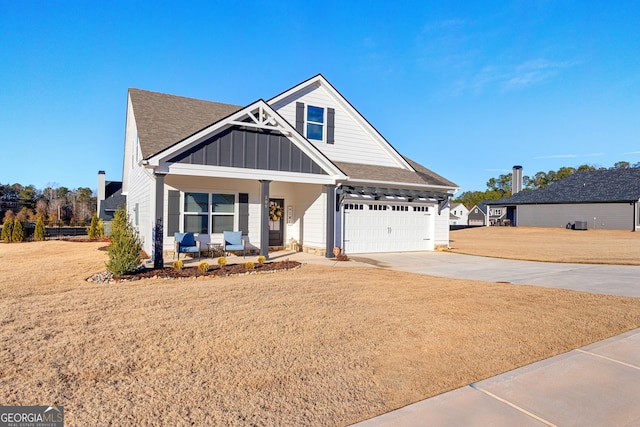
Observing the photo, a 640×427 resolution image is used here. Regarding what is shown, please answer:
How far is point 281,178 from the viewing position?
509 inches

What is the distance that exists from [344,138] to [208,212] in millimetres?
6970

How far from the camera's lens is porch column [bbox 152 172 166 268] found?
34.0 ft

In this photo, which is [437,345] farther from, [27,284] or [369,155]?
[369,155]

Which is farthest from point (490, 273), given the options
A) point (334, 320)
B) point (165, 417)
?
point (165, 417)

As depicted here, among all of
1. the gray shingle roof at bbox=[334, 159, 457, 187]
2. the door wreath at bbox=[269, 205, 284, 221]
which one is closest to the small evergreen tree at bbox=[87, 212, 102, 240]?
the door wreath at bbox=[269, 205, 284, 221]

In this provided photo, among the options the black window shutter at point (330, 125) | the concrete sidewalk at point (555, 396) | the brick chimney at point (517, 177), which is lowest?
the concrete sidewalk at point (555, 396)

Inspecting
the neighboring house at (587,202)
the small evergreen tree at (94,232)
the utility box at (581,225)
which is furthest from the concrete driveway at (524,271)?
the neighboring house at (587,202)

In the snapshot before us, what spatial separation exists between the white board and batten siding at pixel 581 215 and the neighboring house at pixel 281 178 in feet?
90.2

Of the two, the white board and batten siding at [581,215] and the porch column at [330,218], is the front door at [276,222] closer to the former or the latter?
the porch column at [330,218]

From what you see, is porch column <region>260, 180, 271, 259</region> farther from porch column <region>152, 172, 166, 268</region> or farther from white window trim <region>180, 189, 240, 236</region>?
porch column <region>152, 172, 166, 268</region>

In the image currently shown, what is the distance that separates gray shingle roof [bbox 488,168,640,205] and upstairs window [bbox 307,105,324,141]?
3255cm

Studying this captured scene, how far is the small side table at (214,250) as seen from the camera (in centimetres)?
1299

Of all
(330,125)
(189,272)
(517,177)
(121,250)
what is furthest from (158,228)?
(517,177)

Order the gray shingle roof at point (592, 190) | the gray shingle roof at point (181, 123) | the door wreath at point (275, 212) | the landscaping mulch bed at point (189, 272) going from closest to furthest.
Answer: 1. the landscaping mulch bed at point (189, 272)
2. the gray shingle roof at point (181, 123)
3. the door wreath at point (275, 212)
4. the gray shingle roof at point (592, 190)
